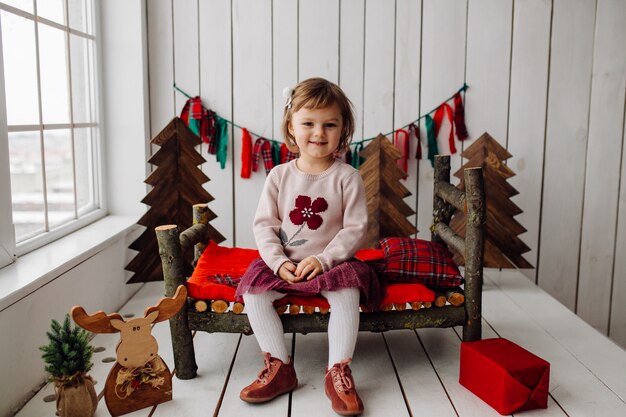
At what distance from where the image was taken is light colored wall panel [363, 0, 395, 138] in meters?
3.27

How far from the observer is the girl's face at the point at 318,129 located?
2236mm

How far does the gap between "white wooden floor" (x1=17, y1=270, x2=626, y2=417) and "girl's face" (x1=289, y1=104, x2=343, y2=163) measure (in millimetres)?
798

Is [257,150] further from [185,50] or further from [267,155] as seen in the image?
[185,50]

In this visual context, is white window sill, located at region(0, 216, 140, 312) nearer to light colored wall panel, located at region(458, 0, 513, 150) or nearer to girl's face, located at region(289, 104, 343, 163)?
girl's face, located at region(289, 104, 343, 163)

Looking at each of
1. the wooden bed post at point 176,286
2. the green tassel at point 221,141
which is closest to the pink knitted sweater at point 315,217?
the wooden bed post at point 176,286

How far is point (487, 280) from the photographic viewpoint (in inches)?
131

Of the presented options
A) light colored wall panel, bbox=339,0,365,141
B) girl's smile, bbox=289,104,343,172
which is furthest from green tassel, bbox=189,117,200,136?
girl's smile, bbox=289,104,343,172

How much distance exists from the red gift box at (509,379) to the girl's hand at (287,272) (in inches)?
25.4

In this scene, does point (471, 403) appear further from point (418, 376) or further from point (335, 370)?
point (335, 370)

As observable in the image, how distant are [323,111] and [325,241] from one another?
18.2 inches

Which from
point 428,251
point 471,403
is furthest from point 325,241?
point 471,403

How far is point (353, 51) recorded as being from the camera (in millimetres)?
3299

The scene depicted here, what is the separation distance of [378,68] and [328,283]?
1594 millimetres

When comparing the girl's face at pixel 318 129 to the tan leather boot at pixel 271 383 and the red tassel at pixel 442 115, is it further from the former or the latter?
the red tassel at pixel 442 115
